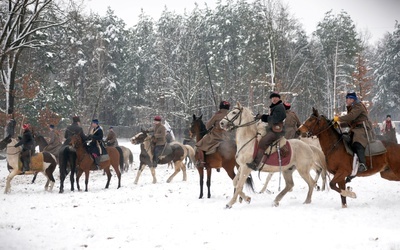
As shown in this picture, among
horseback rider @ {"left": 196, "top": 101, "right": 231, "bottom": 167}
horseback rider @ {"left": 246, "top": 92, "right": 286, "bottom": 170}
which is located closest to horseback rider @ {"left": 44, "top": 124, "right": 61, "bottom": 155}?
horseback rider @ {"left": 196, "top": 101, "right": 231, "bottom": 167}

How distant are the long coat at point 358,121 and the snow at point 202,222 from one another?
162 cm

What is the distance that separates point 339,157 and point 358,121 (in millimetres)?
991

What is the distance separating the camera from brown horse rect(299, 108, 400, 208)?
9734 mm

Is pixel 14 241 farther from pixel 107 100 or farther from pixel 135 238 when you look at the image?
pixel 107 100

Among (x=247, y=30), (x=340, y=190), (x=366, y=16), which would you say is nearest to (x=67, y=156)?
(x=340, y=190)

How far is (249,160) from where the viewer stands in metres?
10.5

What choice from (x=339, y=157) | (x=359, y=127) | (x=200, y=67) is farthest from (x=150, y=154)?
(x=200, y=67)

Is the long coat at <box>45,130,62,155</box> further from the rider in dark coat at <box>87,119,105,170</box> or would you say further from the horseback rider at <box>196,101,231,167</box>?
the horseback rider at <box>196,101,231,167</box>

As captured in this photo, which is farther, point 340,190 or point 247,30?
point 247,30

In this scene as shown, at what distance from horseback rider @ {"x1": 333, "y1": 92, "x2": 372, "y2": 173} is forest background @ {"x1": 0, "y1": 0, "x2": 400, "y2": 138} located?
882 inches

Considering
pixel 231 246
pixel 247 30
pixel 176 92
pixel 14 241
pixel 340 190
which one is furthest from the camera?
pixel 247 30

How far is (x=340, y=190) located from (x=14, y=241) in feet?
23.3

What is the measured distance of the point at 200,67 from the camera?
4741 centimetres

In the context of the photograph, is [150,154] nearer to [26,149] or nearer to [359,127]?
[26,149]
